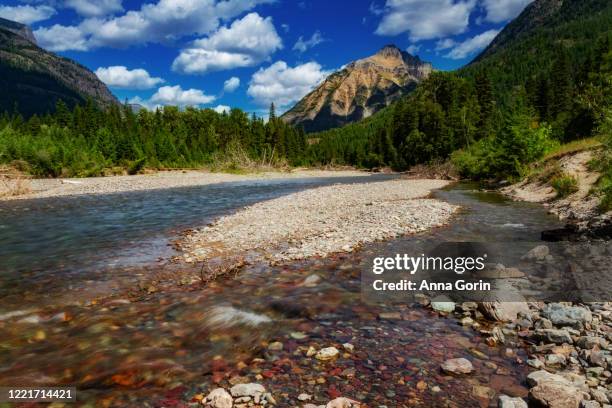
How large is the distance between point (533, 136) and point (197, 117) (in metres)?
122

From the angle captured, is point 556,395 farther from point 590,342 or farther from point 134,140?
point 134,140

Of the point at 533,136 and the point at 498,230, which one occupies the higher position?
the point at 533,136

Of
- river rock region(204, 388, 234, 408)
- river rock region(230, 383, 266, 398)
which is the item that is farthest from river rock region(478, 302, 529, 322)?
river rock region(204, 388, 234, 408)

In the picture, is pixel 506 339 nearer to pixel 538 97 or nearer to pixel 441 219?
pixel 441 219

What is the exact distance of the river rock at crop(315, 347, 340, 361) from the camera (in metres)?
6.09

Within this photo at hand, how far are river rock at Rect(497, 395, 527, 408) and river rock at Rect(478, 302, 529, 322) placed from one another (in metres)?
2.72

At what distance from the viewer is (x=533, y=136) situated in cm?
3688

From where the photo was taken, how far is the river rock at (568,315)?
6473mm

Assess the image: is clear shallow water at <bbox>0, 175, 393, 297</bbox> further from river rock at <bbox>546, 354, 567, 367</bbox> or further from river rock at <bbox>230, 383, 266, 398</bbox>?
river rock at <bbox>546, 354, 567, 367</bbox>

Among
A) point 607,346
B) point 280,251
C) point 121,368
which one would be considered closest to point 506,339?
point 607,346

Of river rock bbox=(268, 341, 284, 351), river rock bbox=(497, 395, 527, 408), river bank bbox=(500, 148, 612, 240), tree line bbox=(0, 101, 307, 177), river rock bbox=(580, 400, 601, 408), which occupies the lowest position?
river rock bbox=(268, 341, 284, 351)

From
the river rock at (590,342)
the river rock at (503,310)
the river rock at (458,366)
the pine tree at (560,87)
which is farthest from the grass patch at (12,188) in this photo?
the pine tree at (560,87)

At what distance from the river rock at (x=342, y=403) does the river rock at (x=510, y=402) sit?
1.77m

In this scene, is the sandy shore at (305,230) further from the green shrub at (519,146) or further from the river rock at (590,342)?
the green shrub at (519,146)
